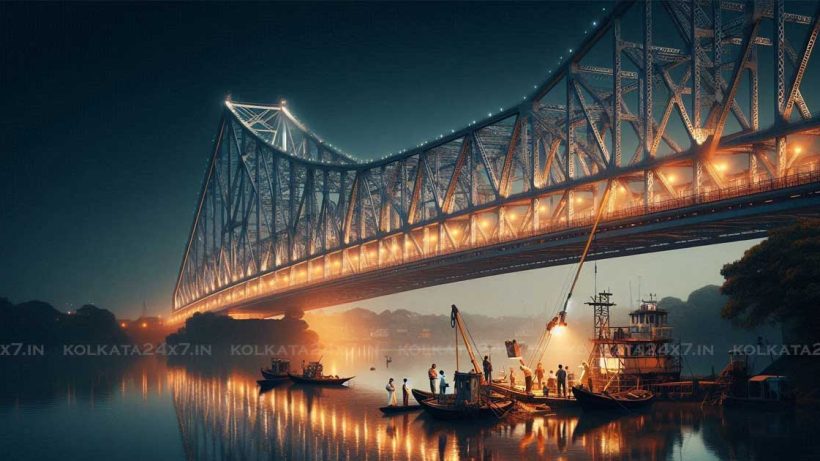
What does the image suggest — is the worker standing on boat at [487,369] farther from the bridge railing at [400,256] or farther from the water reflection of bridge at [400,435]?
the bridge railing at [400,256]

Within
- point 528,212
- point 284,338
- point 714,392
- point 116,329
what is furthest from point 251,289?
point 714,392

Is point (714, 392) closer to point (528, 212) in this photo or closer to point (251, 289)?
point (528, 212)

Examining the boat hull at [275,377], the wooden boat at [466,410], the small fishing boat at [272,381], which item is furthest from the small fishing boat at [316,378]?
the wooden boat at [466,410]

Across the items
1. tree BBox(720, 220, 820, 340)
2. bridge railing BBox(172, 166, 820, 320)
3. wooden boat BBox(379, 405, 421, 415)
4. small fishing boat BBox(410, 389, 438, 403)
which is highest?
bridge railing BBox(172, 166, 820, 320)

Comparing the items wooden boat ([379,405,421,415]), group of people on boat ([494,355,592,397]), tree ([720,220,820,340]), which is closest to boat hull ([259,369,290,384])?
group of people on boat ([494,355,592,397])

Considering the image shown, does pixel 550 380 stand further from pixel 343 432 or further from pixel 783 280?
pixel 343 432

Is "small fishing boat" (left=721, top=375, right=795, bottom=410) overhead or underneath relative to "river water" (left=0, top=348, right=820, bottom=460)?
overhead

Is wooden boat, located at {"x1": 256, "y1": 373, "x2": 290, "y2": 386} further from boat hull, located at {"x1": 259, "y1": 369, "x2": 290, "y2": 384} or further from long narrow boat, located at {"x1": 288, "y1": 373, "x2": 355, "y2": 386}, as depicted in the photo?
long narrow boat, located at {"x1": 288, "y1": 373, "x2": 355, "y2": 386}
